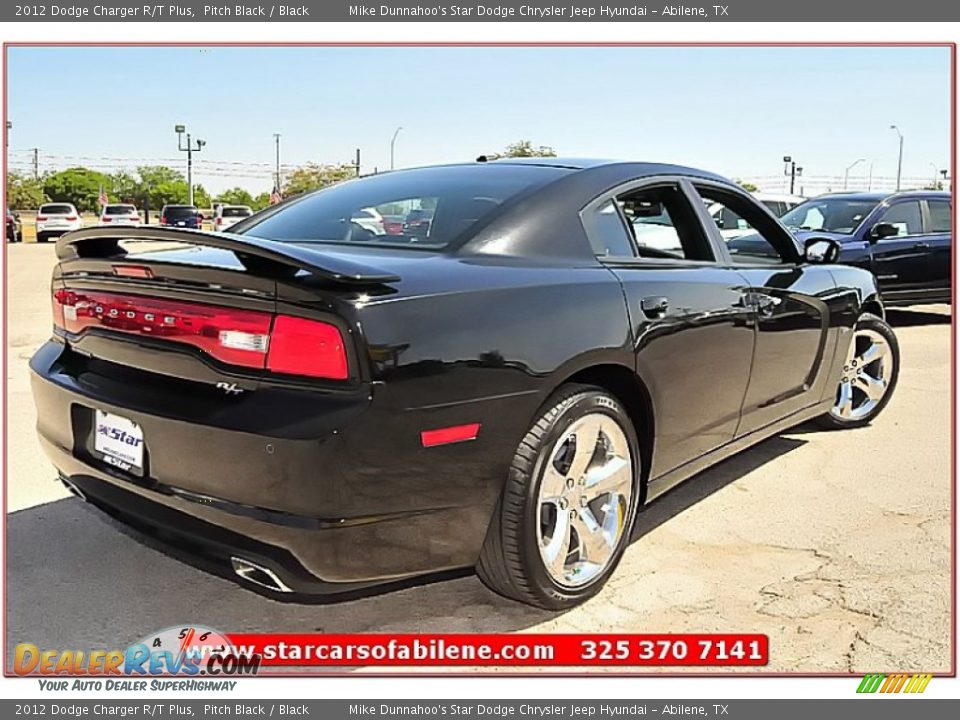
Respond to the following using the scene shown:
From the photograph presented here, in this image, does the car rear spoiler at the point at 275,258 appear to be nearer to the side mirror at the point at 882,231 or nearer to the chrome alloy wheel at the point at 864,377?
the chrome alloy wheel at the point at 864,377

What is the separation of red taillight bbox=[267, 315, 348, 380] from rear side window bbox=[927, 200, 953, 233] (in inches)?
400

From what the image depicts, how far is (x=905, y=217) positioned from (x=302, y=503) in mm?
10088

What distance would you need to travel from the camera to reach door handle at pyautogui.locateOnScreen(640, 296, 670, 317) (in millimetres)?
3043

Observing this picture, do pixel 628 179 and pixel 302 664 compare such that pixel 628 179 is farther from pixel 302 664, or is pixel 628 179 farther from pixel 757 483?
pixel 302 664

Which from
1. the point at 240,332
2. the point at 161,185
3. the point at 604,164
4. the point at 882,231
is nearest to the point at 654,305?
the point at 604,164

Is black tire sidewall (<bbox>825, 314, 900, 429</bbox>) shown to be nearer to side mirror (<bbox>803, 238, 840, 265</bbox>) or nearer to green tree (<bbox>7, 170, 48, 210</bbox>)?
side mirror (<bbox>803, 238, 840, 265</bbox>)

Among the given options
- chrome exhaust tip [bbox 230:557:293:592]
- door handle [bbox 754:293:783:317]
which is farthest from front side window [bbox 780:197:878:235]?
chrome exhaust tip [bbox 230:557:293:592]

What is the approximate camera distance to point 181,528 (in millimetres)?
2350

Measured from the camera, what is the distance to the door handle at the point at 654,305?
9.98 ft

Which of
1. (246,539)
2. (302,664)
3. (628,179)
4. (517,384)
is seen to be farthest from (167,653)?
(628,179)

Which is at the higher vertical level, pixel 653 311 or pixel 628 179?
pixel 628 179

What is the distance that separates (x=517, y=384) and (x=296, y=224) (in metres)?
1.24

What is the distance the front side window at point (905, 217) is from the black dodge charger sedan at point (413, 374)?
7.61 m

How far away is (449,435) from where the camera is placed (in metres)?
2.36
